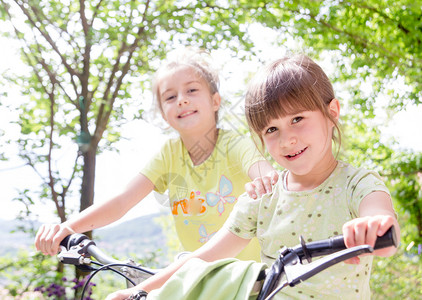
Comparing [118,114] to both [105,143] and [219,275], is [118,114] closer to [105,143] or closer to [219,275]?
[105,143]

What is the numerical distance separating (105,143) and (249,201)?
2730 millimetres

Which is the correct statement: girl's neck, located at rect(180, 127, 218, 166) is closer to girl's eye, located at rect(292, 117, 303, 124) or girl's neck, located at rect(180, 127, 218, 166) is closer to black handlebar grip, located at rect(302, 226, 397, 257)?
girl's eye, located at rect(292, 117, 303, 124)

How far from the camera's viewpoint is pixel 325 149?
4.65 feet

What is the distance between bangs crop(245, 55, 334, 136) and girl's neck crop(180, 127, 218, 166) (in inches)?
30.1

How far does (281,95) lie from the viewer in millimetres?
1372

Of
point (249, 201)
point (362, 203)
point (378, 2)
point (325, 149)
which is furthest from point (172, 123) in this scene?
point (378, 2)

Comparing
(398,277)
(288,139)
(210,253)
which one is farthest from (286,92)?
(398,277)

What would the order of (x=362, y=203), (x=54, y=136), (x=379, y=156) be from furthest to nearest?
1. (x=379, y=156)
2. (x=54, y=136)
3. (x=362, y=203)

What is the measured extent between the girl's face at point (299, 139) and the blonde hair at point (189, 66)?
92 cm

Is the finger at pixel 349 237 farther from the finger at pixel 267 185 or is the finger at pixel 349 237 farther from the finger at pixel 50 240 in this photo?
the finger at pixel 50 240

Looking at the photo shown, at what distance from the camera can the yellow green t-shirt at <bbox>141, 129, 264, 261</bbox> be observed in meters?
2.10

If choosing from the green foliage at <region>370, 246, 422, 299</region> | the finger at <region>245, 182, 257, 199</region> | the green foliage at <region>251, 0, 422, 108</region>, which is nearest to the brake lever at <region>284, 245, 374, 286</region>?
the finger at <region>245, 182, 257, 199</region>

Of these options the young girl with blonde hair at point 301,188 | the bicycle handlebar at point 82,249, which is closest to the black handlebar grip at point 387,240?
the young girl with blonde hair at point 301,188

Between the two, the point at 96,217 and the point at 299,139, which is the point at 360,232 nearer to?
the point at 299,139
